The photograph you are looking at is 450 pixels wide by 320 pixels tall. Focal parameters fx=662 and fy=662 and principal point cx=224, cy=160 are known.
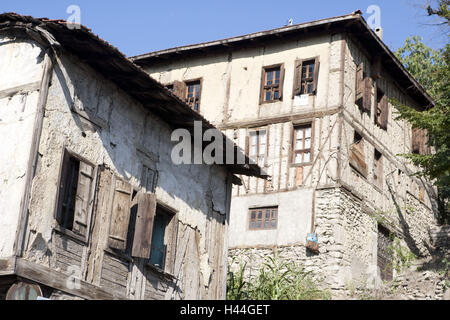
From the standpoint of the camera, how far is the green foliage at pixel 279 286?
16.4 meters

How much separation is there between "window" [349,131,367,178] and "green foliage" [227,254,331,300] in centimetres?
376

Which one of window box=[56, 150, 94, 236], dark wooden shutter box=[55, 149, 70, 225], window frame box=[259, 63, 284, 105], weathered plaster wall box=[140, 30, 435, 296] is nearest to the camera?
dark wooden shutter box=[55, 149, 70, 225]

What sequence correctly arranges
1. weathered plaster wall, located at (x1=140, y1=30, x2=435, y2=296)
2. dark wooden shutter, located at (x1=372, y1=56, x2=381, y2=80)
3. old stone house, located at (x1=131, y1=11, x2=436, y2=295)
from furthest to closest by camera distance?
dark wooden shutter, located at (x1=372, y1=56, x2=381, y2=80) < old stone house, located at (x1=131, y1=11, x2=436, y2=295) < weathered plaster wall, located at (x1=140, y1=30, x2=435, y2=296)

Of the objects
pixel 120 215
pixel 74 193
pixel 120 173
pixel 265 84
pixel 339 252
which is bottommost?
pixel 120 215

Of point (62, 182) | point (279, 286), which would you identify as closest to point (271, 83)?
point (279, 286)

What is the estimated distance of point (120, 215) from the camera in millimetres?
11266

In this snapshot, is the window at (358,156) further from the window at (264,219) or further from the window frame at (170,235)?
the window frame at (170,235)

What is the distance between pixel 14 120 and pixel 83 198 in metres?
1.65

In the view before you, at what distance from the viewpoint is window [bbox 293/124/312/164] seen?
2039cm

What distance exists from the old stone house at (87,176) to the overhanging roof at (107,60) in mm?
22

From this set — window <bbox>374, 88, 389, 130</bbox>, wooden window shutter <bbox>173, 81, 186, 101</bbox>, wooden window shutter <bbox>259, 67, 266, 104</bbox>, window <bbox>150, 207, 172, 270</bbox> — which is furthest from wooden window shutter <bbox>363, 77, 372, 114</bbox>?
window <bbox>150, 207, 172, 270</bbox>

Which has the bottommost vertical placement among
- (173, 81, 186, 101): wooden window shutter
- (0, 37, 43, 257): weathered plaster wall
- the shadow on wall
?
(0, 37, 43, 257): weathered plaster wall

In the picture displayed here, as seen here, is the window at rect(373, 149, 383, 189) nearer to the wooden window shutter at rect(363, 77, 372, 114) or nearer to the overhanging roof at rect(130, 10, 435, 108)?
the wooden window shutter at rect(363, 77, 372, 114)

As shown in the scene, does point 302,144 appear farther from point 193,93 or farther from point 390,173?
point 193,93
